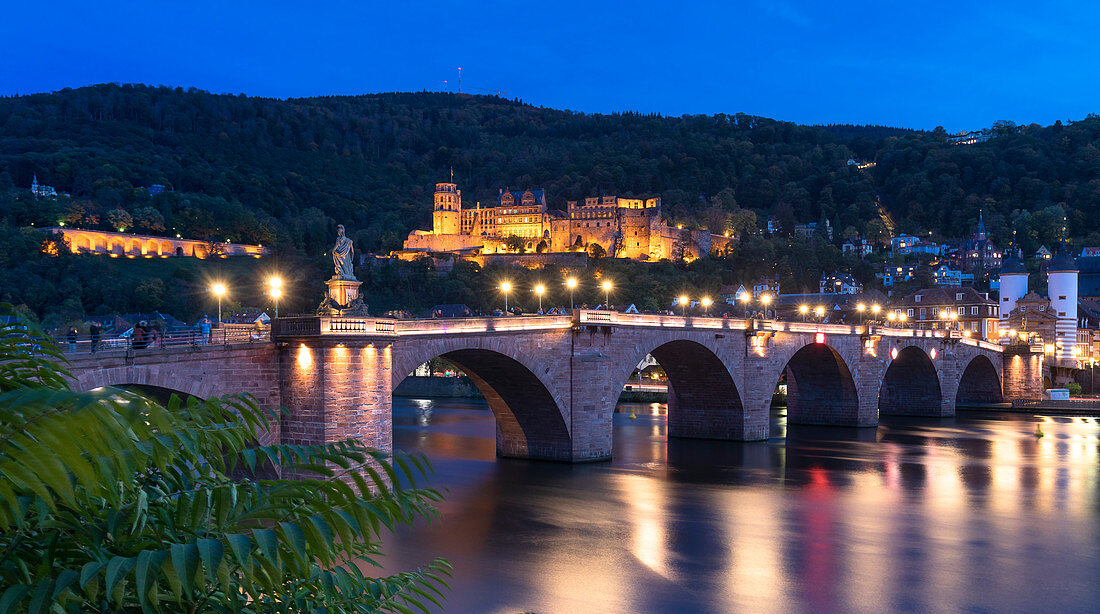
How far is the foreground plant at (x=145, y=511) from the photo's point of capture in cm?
270

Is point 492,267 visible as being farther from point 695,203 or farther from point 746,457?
point 746,457

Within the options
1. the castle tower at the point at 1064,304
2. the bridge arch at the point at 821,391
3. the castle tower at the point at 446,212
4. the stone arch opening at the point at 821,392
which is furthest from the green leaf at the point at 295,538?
the castle tower at the point at 446,212

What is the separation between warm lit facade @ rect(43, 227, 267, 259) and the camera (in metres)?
112

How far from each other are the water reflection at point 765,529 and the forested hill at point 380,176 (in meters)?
104

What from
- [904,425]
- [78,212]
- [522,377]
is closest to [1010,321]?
[904,425]

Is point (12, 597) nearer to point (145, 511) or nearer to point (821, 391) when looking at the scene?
point (145, 511)

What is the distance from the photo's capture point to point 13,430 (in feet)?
8.91

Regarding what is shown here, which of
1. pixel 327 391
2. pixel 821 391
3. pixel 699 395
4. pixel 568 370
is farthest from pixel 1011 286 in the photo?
pixel 327 391

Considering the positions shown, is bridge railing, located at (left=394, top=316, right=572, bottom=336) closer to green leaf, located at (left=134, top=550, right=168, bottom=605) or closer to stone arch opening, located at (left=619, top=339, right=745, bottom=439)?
stone arch opening, located at (left=619, top=339, right=745, bottom=439)

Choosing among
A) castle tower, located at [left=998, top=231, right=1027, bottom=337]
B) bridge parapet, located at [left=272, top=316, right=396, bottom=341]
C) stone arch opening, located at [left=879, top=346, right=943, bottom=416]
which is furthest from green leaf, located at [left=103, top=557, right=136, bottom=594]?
castle tower, located at [left=998, top=231, right=1027, bottom=337]

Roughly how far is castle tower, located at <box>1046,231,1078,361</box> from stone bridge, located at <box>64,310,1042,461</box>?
66.5 feet

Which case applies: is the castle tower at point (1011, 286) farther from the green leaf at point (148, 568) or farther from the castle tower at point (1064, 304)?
the green leaf at point (148, 568)

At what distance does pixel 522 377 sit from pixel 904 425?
33.8 m

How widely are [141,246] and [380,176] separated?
8056cm
